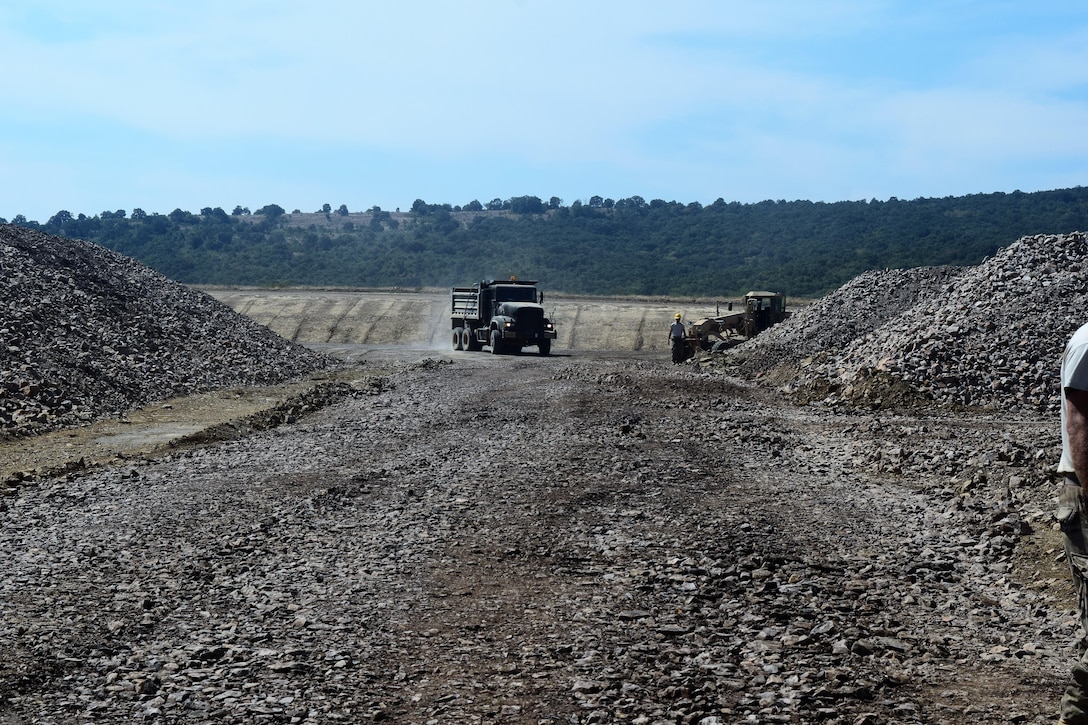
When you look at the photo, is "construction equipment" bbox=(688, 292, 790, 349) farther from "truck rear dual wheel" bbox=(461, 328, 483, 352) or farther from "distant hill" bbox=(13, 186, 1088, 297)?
"distant hill" bbox=(13, 186, 1088, 297)

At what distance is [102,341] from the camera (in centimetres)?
2467

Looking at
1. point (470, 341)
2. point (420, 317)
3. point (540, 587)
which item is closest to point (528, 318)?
point (470, 341)

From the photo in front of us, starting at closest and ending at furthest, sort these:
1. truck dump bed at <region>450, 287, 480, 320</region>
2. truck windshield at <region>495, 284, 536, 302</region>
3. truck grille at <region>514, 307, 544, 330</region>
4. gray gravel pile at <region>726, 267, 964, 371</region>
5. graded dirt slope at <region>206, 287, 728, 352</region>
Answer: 1. gray gravel pile at <region>726, 267, 964, 371</region>
2. truck grille at <region>514, 307, 544, 330</region>
3. truck windshield at <region>495, 284, 536, 302</region>
4. truck dump bed at <region>450, 287, 480, 320</region>
5. graded dirt slope at <region>206, 287, 728, 352</region>

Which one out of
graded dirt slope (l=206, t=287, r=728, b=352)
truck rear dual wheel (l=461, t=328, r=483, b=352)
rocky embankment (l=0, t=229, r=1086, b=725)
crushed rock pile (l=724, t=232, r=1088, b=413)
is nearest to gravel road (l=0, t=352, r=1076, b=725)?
rocky embankment (l=0, t=229, r=1086, b=725)

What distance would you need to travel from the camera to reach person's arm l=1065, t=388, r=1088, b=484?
179 inches

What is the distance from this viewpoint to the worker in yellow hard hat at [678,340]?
35.7 metres

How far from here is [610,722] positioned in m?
5.19

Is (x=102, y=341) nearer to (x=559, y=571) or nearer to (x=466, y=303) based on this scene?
(x=559, y=571)

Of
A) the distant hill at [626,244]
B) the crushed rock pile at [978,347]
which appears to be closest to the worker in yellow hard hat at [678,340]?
the crushed rock pile at [978,347]

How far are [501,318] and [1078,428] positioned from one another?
35.8m

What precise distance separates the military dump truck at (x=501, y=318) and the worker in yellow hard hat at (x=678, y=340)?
577cm

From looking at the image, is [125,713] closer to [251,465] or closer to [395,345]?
[251,465]

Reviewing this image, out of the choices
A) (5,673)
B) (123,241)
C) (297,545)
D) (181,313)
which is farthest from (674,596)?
(123,241)

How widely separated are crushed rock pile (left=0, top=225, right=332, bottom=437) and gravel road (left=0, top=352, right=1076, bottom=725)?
6.54 m
